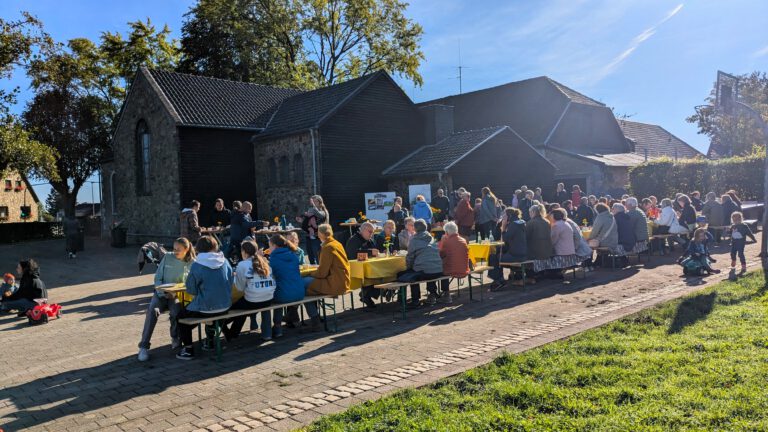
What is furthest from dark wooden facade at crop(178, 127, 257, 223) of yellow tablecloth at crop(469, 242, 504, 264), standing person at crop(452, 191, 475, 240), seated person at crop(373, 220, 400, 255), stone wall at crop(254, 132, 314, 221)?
yellow tablecloth at crop(469, 242, 504, 264)

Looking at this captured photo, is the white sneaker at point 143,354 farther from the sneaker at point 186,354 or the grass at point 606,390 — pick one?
the grass at point 606,390

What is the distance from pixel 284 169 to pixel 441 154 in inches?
284

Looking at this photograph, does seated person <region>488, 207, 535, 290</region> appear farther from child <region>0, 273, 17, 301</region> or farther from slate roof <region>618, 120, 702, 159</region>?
slate roof <region>618, 120, 702, 159</region>

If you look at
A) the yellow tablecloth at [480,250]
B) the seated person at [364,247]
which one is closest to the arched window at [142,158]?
the seated person at [364,247]

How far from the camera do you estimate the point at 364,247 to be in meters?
10.6

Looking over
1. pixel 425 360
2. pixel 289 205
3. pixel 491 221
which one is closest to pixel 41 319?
pixel 425 360

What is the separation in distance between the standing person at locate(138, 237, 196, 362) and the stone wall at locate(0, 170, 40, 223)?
54813mm

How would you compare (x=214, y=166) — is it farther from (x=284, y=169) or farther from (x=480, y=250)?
(x=480, y=250)

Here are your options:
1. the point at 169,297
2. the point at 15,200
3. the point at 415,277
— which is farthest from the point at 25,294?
the point at 15,200

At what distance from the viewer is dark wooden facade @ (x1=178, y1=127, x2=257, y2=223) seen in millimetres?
24688

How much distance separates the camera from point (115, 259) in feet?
69.9

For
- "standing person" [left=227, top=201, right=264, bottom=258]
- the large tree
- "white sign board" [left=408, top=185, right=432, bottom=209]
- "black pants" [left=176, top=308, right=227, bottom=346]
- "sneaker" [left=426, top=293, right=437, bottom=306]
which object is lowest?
"sneaker" [left=426, top=293, right=437, bottom=306]

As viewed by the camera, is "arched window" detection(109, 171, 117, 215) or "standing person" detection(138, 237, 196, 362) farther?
"arched window" detection(109, 171, 117, 215)

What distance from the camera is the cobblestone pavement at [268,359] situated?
5453 millimetres
